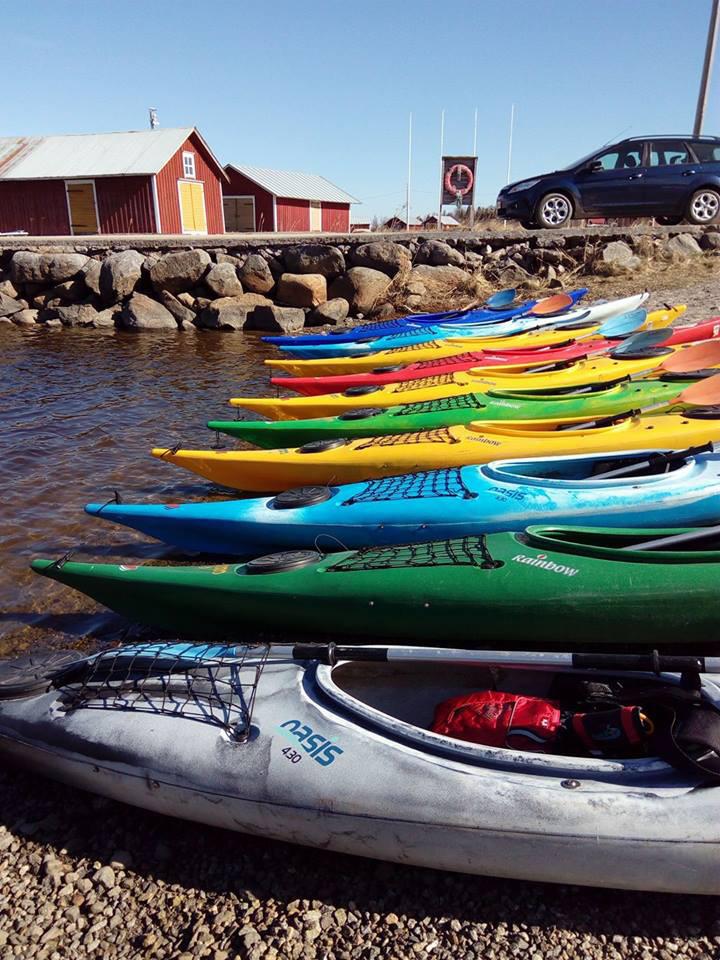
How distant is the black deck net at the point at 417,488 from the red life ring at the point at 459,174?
12.7 m

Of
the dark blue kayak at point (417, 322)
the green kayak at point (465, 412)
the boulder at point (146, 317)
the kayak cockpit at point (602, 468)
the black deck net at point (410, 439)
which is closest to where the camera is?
the kayak cockpit at point (602, 468)

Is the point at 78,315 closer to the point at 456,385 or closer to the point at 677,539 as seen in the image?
the point at 456,385

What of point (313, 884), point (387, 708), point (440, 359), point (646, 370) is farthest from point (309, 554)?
point (440, 359)

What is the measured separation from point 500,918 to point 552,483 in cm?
201

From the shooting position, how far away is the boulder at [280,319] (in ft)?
38.0

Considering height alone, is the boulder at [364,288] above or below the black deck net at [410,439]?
above

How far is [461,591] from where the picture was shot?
2662 mm

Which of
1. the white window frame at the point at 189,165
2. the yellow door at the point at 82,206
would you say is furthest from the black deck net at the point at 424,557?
the white window frame at the point at 189,165

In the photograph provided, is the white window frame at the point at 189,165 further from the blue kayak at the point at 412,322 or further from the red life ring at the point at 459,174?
the blue kayak at the point at 412,322

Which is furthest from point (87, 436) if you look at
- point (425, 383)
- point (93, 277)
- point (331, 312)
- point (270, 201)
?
point (270, 201)

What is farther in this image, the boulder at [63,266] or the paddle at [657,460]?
the boulder at [63,266]

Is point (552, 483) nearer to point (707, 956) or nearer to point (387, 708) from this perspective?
point (387, 708)

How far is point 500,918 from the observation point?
1854 millimetres

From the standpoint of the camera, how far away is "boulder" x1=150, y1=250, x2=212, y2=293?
12602mm
